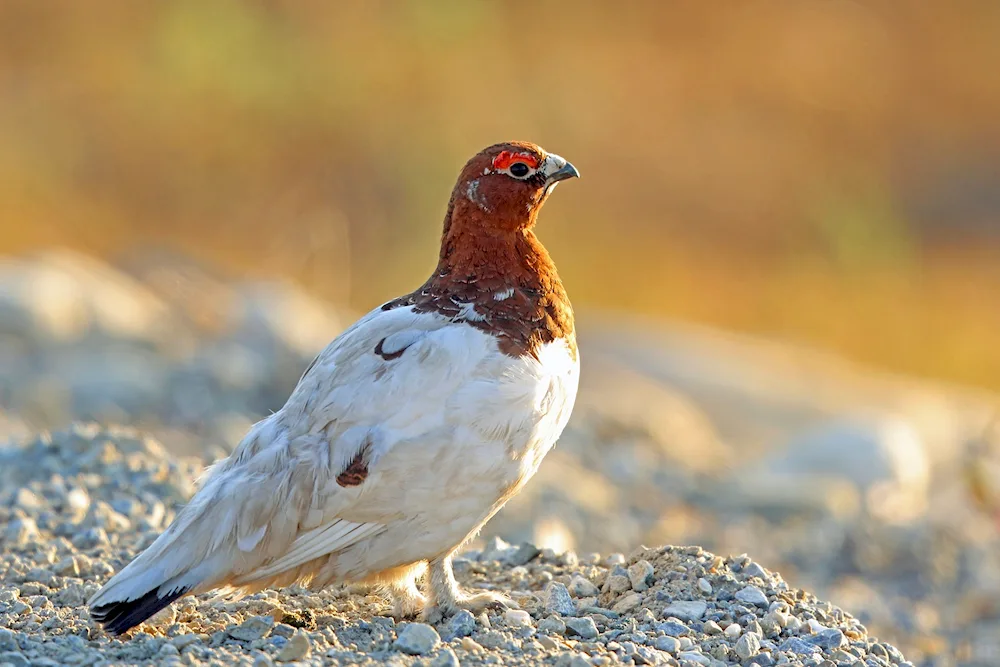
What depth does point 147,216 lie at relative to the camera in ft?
47.3

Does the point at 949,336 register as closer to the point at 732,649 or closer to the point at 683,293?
the point at 683,293

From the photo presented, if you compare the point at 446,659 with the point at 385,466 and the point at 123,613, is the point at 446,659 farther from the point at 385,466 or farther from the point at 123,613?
the point at 123,613

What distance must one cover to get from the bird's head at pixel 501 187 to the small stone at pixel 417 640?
1.34 metres

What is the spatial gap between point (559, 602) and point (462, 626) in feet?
1.21

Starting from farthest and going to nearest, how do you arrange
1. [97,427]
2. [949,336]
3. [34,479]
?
[949,336] → [97,427] → [34,479]

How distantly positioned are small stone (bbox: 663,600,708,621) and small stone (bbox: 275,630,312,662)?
47.0 inches

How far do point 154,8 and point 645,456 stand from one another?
Result: 10775 mm

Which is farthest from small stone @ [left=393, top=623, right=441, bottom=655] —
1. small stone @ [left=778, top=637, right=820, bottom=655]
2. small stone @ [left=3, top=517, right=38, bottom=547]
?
small stone @ [left=3, top=517, right=38, bottom=547]

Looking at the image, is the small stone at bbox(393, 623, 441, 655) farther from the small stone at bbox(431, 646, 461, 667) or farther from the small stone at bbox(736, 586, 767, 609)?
the small stone at bbox(736, 586, 767, 609)

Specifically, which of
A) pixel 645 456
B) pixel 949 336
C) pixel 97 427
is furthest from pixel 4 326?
pixel 949 336

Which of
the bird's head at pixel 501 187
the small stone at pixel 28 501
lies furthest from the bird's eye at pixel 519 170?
the small stone at pixel 28 501

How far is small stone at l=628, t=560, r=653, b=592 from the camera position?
14.6 feet

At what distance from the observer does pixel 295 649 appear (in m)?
3.65

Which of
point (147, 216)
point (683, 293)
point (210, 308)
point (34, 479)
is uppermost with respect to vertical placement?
point (683, 293)
